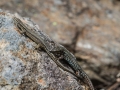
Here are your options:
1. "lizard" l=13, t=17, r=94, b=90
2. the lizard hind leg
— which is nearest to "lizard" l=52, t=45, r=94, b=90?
"lizard" l=13, t=17, r=94, b=90

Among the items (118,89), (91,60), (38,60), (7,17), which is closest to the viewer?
(38,60)

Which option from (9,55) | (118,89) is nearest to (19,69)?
(9,55)

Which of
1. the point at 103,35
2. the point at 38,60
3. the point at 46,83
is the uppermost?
the point at 103,35

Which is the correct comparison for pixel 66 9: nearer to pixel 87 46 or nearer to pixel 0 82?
pixel 87 46

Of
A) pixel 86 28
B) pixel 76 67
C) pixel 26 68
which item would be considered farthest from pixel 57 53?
pixel 86 28

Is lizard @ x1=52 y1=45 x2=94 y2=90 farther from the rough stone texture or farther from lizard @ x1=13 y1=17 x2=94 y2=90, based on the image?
the rough stone texture

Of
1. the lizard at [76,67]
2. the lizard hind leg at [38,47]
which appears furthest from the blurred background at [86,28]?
the lizard hind leg at [38,47]

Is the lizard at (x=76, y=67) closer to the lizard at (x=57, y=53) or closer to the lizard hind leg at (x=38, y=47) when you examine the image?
the lizard at (x=57, y=53)

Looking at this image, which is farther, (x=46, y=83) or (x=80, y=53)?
(x=80, y=53)
